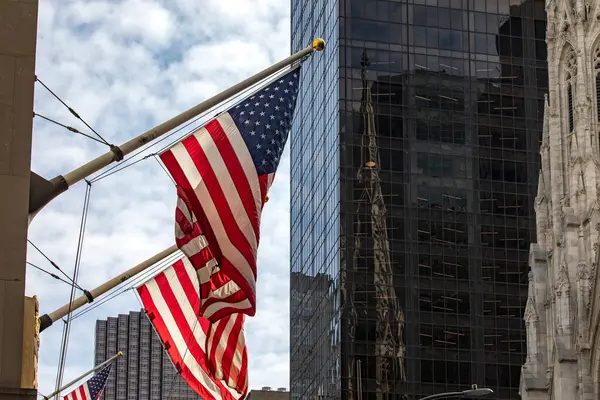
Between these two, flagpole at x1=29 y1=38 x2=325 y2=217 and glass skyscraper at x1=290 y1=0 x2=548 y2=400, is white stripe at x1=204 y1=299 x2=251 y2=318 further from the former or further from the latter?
glass skyscraper at x1=290 y1=0 x2=548 y2=400

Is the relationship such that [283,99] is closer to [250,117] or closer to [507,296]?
[250,117]

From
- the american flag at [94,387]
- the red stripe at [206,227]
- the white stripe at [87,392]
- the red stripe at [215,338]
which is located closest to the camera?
the red stripe at [206,227]

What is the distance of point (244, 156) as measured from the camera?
23.8m

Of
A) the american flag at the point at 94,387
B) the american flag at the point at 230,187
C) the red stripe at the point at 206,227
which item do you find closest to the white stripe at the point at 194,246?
the american flag at the point at 230,187

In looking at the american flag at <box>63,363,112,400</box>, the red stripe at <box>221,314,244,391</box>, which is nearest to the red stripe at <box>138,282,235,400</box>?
the red stripe at <box>221,314,244,391</box>

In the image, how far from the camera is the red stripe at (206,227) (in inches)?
896

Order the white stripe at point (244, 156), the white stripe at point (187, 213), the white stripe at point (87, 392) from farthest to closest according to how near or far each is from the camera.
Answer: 1. the white stripe at point (87, 392)
2. the white stripe at point (244, 156)
3. the white stripe at point (187, 213)

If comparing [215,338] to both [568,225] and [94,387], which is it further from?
[568,225]

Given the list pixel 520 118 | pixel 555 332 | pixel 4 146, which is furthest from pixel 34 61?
pixel 520 118

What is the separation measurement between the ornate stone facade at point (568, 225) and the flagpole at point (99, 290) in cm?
4327

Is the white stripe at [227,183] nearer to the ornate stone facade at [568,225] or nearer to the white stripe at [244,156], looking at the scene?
the white stripe at [244,156]

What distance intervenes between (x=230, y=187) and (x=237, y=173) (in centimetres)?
27

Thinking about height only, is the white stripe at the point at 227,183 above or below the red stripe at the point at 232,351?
above

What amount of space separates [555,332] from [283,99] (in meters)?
48.4
